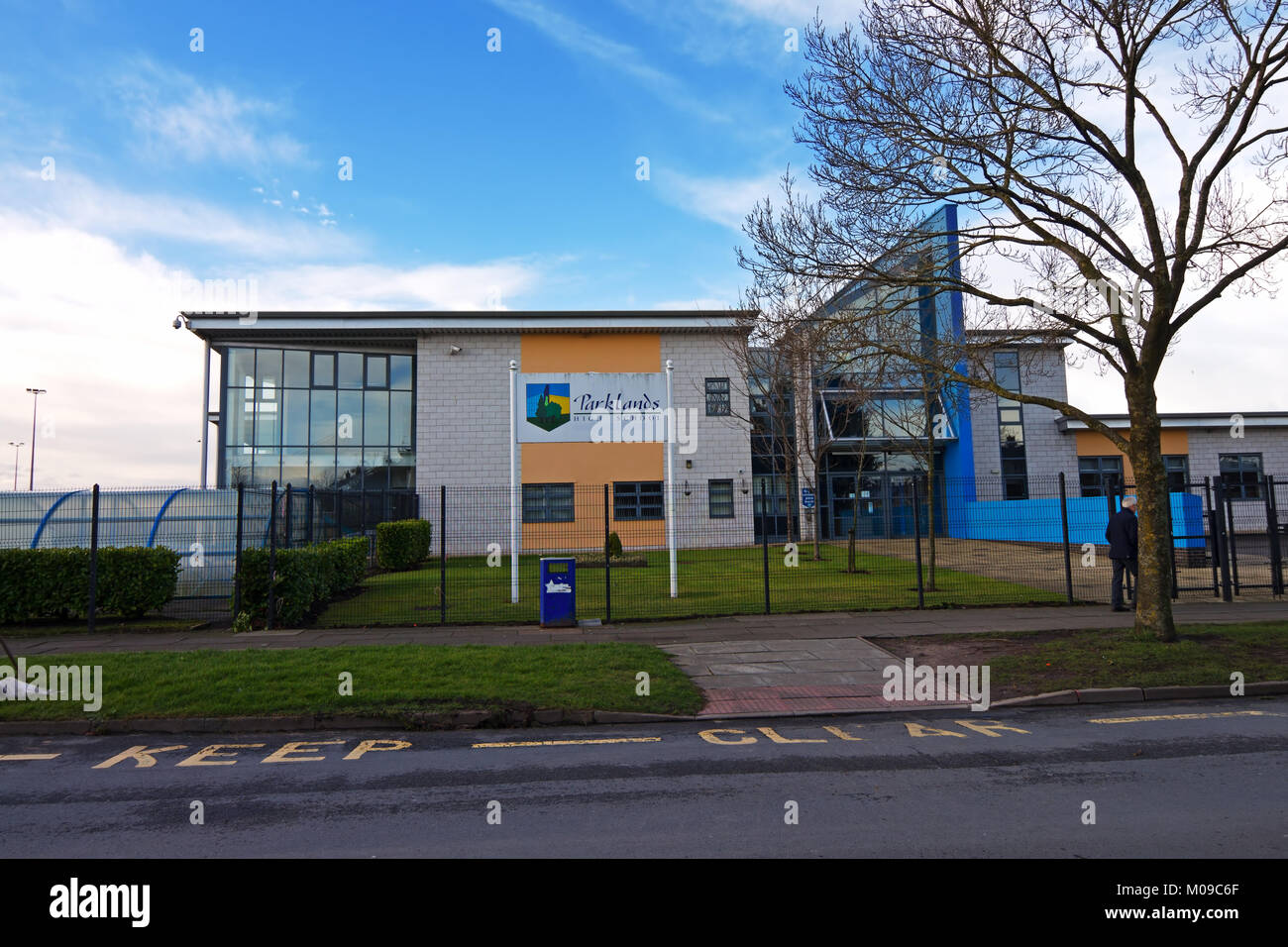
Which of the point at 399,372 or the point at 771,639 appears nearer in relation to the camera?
the point at 771,639

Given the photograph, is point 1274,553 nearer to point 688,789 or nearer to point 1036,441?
point 688,789

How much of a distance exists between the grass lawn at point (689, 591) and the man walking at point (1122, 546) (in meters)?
1.21

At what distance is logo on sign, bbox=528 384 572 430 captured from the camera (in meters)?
17.1

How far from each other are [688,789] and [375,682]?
4.54 metres

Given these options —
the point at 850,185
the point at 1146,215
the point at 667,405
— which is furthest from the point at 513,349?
the point at 1146,215

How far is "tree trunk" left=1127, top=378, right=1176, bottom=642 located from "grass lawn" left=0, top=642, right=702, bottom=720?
21.1 ft

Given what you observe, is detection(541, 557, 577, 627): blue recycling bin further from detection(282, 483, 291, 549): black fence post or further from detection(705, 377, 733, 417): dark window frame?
detection(705, 377, 733, 417): dark window frame

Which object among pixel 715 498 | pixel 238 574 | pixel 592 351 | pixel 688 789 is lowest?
pixel 688 789

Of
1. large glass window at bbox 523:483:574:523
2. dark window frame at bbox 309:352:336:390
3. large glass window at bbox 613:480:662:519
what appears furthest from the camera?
dark window frame at bbox 309:352:336:390

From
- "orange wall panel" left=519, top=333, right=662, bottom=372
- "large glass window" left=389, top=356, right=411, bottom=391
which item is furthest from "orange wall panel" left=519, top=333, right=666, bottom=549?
"large glass window" left=389, top=356, right=411, bottom=391

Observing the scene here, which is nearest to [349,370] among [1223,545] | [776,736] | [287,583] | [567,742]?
[287,583]

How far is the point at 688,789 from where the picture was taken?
5.62m

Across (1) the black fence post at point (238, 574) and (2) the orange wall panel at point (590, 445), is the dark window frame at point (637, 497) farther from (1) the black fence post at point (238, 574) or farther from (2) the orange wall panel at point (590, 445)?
(1) the black fence post at point (238, 574)
